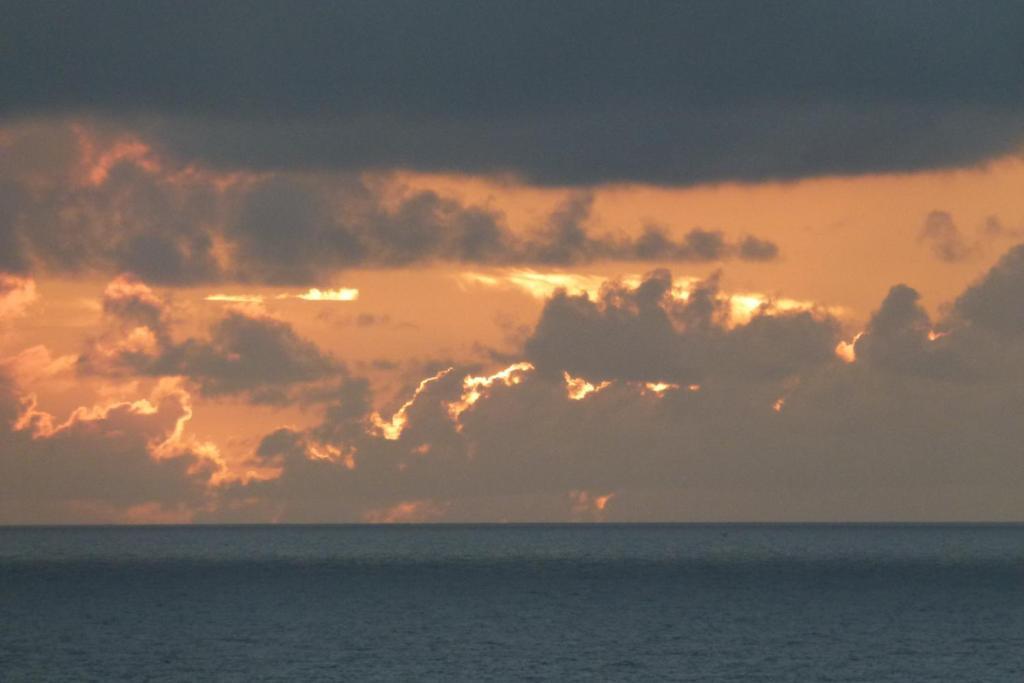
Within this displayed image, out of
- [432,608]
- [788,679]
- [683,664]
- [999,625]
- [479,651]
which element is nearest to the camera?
[788,679]

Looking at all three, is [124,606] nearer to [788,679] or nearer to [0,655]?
[0,655]

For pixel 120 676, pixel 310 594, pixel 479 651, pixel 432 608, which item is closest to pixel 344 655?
pixel 479 651

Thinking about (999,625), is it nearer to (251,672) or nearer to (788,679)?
(788,679)

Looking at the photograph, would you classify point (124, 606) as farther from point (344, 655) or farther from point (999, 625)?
point (999, 625)

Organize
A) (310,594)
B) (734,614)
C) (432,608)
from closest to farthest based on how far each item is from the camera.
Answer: (734,614) → (432,608) → (310,594)

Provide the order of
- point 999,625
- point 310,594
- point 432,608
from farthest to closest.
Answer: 1. point 310,594
2. point 432,608
3. point 999,625

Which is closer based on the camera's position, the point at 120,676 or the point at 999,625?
the point at 120,676

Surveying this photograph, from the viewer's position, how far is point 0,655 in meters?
116

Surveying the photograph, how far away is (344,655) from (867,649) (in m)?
36.8

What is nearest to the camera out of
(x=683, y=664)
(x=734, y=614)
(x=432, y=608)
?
(x=683, y=664)

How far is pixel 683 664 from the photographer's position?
10912cm

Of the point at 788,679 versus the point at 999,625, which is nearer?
the point at 788,679

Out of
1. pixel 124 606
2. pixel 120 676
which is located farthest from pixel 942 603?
pixel 120 676

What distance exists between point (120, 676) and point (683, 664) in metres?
35.4
